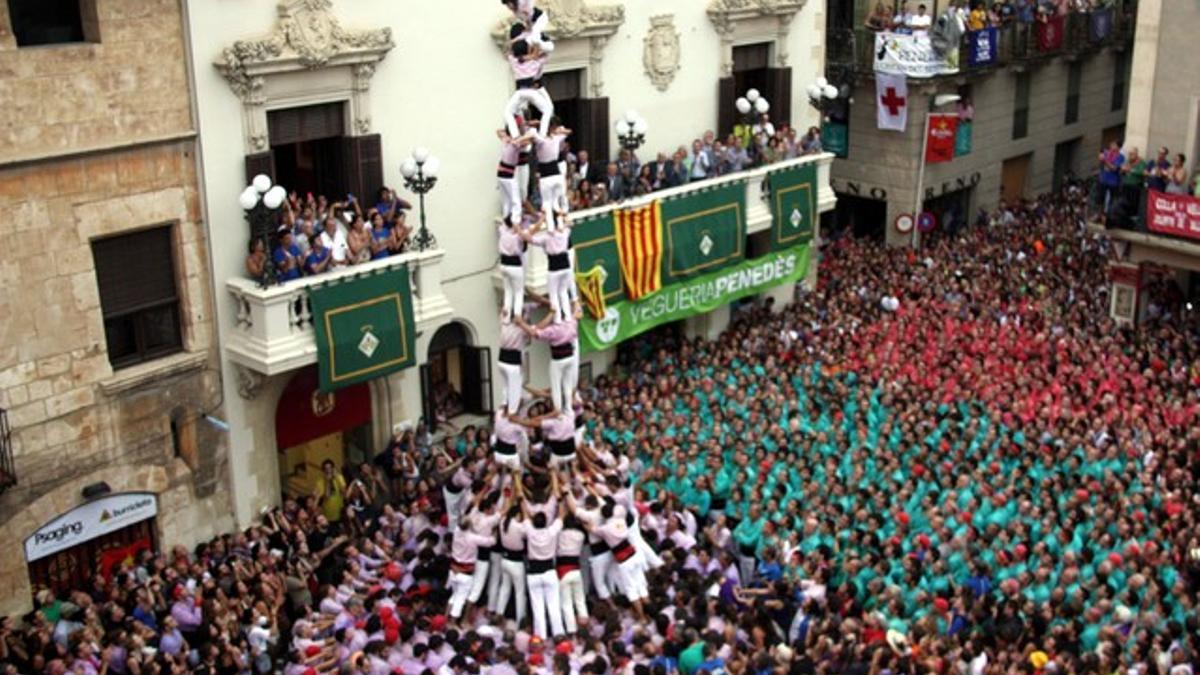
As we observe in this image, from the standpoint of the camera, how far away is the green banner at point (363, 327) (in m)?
23.1

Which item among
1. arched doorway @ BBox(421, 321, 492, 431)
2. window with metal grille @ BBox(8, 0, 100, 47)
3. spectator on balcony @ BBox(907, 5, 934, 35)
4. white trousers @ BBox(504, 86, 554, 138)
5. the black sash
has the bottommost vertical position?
arched doorway @ BBox(421, 321, 492, 431)

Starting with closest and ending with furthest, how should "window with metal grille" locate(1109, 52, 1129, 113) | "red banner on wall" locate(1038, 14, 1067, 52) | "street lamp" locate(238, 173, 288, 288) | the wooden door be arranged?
"street lamp" locate(238, 173, 288, 288)
"red banner on wall" locate(1038, 14, 1067, 52)
the wooden door
"window with metal grille" locate(1109, 52, 1129, 113)

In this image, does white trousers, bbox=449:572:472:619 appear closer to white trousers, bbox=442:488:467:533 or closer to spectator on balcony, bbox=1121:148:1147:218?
white trousers, bbox=442:488:467:533

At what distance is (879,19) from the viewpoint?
125 feet

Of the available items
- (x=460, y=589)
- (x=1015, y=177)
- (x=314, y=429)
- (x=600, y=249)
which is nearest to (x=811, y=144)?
(x=600, y=249)

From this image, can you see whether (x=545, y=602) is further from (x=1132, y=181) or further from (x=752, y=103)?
(x=1132, y=181)

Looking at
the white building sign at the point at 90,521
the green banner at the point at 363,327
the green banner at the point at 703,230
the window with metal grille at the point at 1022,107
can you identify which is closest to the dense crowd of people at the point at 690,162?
the green banner at the point at 703,230

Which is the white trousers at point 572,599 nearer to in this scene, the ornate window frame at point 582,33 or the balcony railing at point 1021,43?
the ornate window frame at point 582,33

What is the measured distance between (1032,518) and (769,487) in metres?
4.11

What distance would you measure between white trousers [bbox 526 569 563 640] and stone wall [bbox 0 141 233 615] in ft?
20.0

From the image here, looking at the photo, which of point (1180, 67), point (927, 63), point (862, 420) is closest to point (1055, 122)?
point (927, 63)

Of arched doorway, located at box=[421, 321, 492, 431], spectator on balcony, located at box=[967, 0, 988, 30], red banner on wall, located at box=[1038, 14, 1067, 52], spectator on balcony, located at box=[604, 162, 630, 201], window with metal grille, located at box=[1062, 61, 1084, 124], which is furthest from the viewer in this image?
window with metal grille, located at box=[1062, 61, 1084, 124]

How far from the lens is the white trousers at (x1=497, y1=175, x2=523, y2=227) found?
2066 centimetres

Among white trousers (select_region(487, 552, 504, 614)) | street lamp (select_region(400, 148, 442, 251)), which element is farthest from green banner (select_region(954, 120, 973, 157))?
white trousers (select_region(487, 552, 504, 614))
